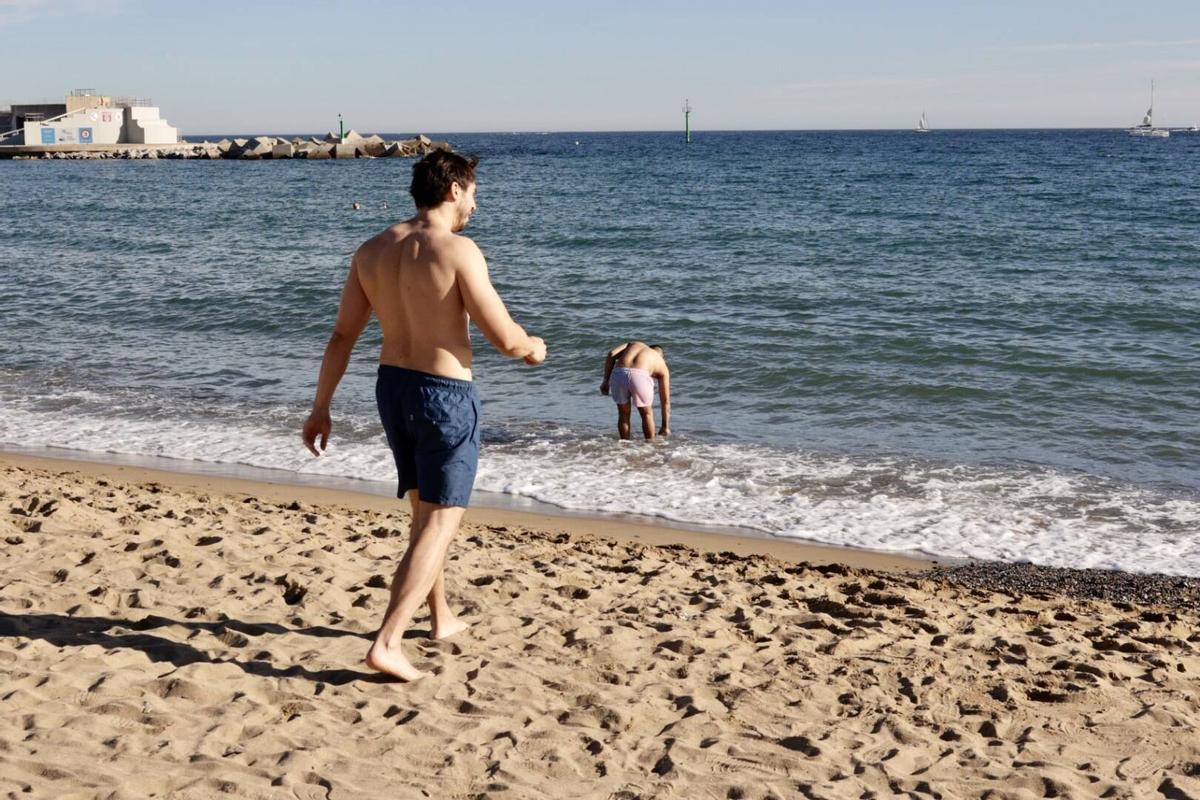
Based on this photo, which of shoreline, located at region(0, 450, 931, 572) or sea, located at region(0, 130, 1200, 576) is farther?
sea, located at region(0, 130, 1200, 576)

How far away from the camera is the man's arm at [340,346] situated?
390cm

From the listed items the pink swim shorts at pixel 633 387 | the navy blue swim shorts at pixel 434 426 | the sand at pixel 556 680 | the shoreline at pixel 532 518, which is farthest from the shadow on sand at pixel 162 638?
the pink swim shorts at pixel 633 387

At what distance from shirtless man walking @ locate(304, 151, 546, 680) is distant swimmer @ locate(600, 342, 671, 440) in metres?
5.66

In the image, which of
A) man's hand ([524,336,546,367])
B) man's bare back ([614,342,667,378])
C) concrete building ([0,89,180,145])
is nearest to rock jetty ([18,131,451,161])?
concrete building ([0,89,180,145])

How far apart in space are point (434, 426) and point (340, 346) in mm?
502

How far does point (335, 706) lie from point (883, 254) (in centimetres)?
1989

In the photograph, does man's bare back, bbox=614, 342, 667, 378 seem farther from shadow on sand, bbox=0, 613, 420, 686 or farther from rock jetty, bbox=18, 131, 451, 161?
rock jetty, bbox=18, 131, 451, 161

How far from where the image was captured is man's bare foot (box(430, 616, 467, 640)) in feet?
14.5

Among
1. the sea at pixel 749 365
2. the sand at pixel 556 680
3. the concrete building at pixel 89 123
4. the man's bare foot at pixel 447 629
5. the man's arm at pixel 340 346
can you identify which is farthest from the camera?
the concrete building at pixel 89 123

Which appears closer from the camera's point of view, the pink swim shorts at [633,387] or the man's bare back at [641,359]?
the pink swim shorts at [633,387]

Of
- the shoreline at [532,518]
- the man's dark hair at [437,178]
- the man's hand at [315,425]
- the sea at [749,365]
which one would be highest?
the man's dark hair at [437,178]

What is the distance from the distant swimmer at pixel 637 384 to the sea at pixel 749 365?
0.23 meters

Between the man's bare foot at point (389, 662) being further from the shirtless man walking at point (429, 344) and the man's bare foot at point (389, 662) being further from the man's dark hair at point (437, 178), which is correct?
the man's dark hair at point (437, 178)

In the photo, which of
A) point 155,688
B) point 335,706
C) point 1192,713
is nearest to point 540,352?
point 335,706
